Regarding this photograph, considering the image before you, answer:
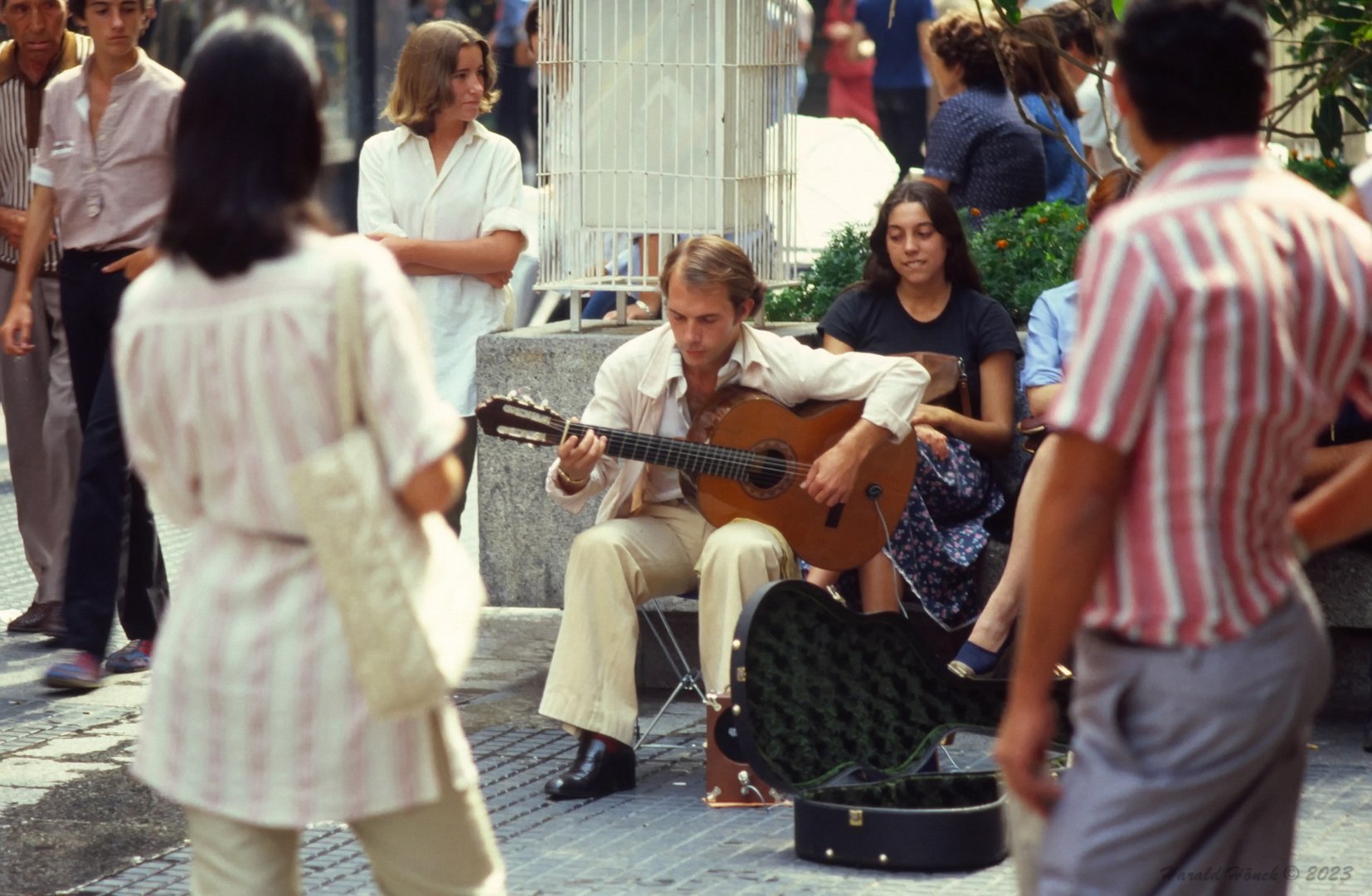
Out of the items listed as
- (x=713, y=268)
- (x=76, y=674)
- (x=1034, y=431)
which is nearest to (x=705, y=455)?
(x=713, y=268)

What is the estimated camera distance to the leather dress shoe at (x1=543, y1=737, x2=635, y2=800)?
505 cm

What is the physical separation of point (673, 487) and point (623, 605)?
418mm

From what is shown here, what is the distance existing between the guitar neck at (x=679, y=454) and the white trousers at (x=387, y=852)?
2320mm

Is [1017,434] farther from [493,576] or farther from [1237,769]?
[1237,769]

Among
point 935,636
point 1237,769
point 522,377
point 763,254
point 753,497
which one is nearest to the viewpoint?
point 1237,769

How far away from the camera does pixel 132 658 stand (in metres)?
6.34

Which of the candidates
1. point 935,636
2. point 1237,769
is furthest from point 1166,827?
point 935,636

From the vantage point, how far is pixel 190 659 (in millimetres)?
2756

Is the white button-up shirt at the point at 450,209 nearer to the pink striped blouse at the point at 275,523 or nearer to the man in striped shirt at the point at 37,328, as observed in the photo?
the man in striped shirt at the point at 37,328

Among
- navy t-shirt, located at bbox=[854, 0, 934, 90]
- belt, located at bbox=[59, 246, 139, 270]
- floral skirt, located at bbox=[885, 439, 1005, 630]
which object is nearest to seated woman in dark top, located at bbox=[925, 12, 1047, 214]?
floral skirt, located at bbox=[885, 439, 1005, 630]

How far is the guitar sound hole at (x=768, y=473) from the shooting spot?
5.32 m

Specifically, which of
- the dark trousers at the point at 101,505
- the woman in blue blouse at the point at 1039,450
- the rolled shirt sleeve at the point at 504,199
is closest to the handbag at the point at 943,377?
the woman in blue blouse at the point at 1039,450

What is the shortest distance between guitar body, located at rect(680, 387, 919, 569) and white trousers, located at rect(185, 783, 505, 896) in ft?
8.09

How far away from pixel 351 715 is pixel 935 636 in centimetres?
338
